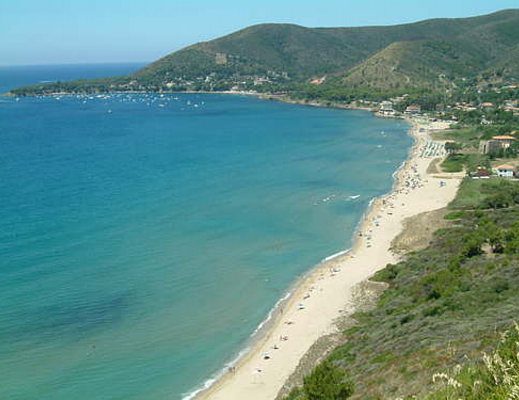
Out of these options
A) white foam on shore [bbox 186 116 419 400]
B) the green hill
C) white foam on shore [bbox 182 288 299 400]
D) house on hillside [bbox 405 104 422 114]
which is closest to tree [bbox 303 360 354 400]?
white foam on shore [bbox 182 288 299 400]

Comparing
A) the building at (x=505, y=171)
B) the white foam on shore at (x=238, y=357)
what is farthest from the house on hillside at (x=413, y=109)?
the white foam on shore at (x=238, y=357)

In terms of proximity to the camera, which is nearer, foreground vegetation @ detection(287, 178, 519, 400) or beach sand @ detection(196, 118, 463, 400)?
foreground vegetation @ detection(287, 178, 519, 400)

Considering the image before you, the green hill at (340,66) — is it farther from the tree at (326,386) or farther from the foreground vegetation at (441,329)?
the tree at (326,386)

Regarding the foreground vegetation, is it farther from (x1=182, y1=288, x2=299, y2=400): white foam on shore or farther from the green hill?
the green hill

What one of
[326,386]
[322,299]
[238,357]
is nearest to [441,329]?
[326,386]

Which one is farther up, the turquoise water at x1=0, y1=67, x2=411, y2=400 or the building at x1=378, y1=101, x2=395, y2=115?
the building at x1=378, y1=101, x2=395, y2=115

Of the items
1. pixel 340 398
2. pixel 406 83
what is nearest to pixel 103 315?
pixel 340 398
